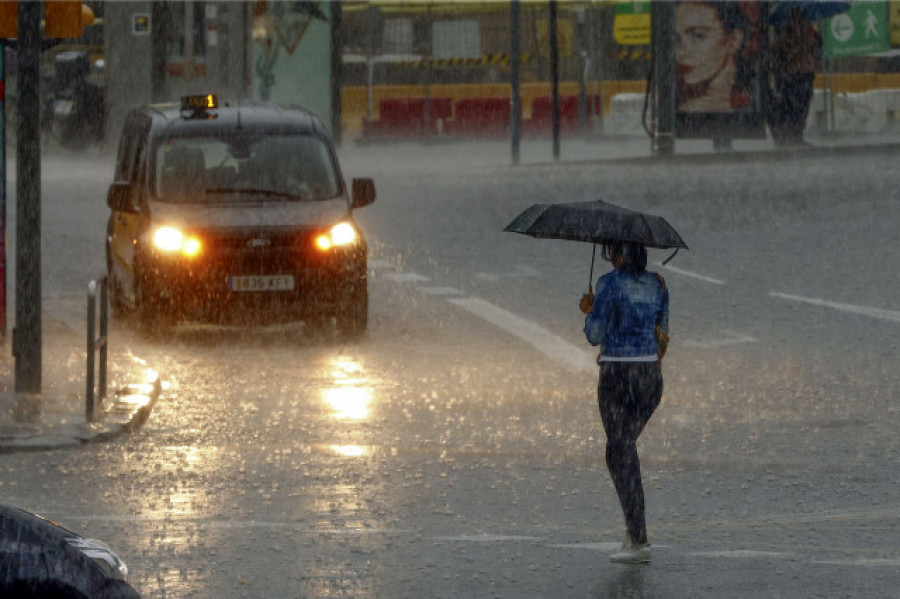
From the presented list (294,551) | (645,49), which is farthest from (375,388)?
(645,49)

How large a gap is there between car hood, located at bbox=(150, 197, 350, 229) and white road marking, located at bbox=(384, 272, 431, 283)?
4255 millimetres

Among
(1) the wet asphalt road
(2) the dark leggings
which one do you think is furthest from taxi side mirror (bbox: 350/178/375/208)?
(2) the dark leggings

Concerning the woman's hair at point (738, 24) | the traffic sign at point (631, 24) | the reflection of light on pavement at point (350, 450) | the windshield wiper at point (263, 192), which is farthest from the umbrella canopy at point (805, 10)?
the reflection of light on pavement at point (350, 450)

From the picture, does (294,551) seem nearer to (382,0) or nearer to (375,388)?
(375,388)

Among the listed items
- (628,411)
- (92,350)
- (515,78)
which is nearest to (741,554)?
(628,411)

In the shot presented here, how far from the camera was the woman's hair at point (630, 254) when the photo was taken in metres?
7.80

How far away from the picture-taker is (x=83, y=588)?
494cm

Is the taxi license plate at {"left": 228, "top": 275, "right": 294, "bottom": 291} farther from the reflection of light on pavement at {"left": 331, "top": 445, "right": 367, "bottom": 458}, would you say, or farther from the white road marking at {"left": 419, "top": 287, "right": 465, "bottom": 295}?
the reflection of light on pavement at {"left": 331, "top": 445, "right": 367, "bottom": 458}

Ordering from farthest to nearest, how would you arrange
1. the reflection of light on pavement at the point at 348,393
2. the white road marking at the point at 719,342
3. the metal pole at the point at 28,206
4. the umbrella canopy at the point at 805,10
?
1. the umbrella canopy at the point at 805,10
2. the white road marking at the point at 719,342
3. the reflection of light on pavement at the point at 348,393
4. the metal pole at the point at 28,206

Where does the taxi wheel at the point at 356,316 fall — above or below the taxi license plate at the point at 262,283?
below

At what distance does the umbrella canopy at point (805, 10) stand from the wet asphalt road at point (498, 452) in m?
16.2

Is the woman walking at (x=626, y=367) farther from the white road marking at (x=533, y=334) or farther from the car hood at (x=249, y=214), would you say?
the car hood at (x=249, y=214)

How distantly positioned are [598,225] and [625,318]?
38 centimetres

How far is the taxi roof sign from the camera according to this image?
15.4 m
